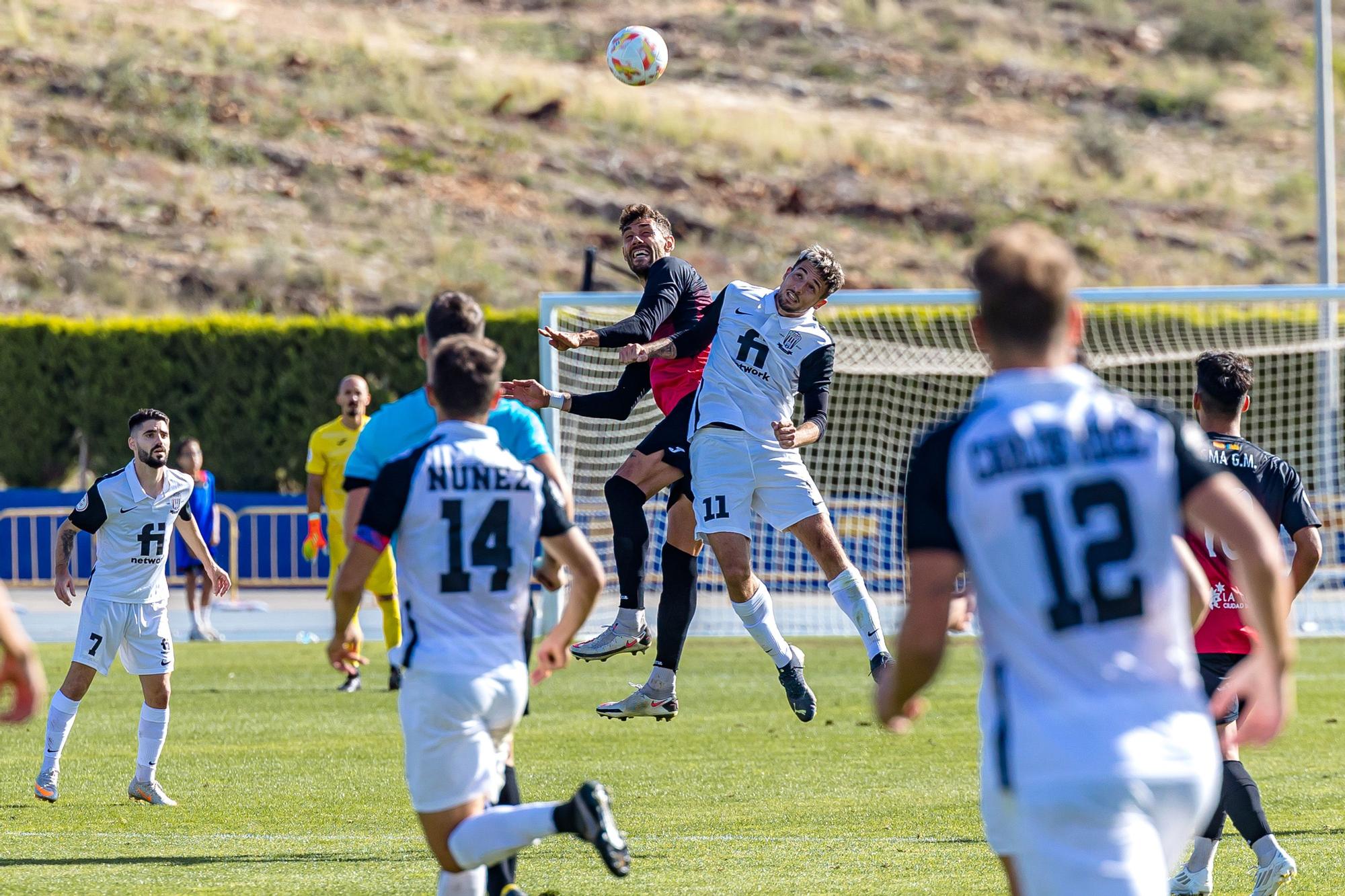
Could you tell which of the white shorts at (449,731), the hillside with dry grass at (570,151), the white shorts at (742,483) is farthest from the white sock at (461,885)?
the hillside with dry grass at (570,151)

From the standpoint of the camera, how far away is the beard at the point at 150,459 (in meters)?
8.86

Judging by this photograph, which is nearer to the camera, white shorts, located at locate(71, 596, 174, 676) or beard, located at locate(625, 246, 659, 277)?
beard, located at locate(625, 246, 659, 277)

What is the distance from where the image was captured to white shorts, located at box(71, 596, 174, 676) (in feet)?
29.0

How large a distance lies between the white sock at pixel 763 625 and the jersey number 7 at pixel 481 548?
12.6 ft

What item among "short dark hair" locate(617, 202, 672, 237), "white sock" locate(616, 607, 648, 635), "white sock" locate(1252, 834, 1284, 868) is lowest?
"white sock" locate(1252, 834, 1284, 868)

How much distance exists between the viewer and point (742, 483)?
27.8ft

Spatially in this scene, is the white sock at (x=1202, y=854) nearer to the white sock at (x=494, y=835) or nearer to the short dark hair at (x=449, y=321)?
the white sock at (x=494, y=835)

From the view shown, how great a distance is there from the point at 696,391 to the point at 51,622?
43.7 ft

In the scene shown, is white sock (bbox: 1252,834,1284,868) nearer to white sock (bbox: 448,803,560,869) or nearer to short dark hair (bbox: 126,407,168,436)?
white sock (bbox: 448,803,560,869)

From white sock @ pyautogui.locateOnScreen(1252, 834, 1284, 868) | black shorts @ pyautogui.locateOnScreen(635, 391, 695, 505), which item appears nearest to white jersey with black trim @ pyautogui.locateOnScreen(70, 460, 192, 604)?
black shorts @ pyautogui.locateOnScreen(635, 391, 695, 505)

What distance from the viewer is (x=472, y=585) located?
4.82 m

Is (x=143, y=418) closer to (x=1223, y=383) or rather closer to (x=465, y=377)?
(x=465, y=377)

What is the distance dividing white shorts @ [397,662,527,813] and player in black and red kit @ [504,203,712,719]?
3.46 metres

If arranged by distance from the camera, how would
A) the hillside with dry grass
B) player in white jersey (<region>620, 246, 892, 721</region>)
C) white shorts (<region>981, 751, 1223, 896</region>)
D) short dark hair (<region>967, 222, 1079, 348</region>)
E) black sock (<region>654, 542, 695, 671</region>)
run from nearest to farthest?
1. white shorts (<region>981, 751, 1223, 896</region>)
2. short dark hair (<region>967, 222, 1079, 348</region>)
3. player in white jersey (<region>620, 246, 892, 721</region>)
4. black sock (<region>654, 542, 695, 671</region>)
5. the hillside with dry grass
